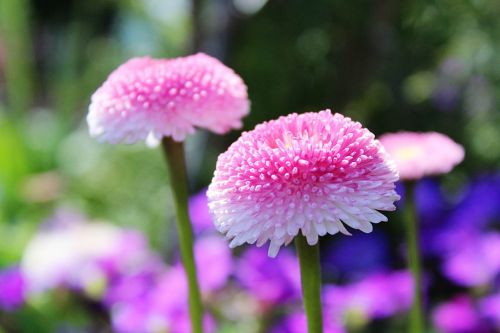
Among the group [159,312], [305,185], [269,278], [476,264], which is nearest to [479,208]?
[476,264]

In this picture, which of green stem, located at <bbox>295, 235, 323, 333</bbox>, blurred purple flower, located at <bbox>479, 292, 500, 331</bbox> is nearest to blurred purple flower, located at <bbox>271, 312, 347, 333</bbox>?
blurred purple flower, located at <bbox>479, 292, 500, 331</bbox>

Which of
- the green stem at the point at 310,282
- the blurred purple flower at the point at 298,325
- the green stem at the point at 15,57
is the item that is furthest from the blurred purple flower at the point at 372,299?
the green stem at the point at 15,57

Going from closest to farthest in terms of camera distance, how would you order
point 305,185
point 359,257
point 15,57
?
point 305,185 → point 359,257 → point 15,57

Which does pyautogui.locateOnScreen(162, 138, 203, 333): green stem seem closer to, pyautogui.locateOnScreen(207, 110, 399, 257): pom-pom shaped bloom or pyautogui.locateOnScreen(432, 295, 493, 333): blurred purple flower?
pyautogui.locateOnScreen(207, 110, 399, 257): pom-pom shaped bloom

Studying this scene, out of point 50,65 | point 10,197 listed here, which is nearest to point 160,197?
point 10,197

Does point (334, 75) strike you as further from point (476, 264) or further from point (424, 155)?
point (424, 155)
